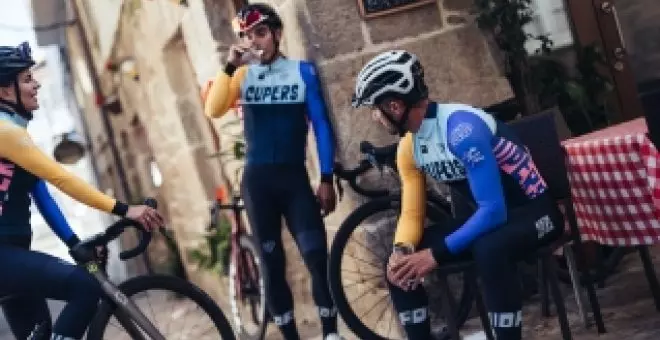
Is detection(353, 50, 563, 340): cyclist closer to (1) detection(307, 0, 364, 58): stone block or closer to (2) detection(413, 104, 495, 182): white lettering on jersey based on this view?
(2) detection(413, 104, 495, 182): white lettering on jersey

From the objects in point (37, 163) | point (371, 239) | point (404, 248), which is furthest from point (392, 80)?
point (371, 239)

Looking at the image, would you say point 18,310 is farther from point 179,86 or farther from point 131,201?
point 131,201

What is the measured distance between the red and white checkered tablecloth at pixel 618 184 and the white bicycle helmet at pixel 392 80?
0.92 m

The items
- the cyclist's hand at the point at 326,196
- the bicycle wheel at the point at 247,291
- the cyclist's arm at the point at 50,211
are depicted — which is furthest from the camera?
the bicycle wheel at the point at 247,291

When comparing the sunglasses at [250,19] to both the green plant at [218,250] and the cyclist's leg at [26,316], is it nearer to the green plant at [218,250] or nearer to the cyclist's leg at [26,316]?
the cyclist's leg at [26,316]

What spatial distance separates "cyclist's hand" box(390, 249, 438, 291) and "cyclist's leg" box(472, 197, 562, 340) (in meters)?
0.17

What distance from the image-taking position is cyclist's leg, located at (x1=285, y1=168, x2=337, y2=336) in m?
4.50

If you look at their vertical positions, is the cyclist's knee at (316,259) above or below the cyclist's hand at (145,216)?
below

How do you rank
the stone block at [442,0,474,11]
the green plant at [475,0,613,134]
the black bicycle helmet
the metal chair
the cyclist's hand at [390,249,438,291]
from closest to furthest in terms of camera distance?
the cyclist's hand at [390,249,438,291] < the metal chair < the black bicycle helmet < the stone block at [442,0,474,11] < the green plant at [475,0,613,134]

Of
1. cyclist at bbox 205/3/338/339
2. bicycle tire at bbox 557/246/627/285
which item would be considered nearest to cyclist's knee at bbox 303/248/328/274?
cyclist at bbox 205/3/338/339

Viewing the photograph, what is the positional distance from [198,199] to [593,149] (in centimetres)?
539

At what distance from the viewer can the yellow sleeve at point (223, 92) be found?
177 inches

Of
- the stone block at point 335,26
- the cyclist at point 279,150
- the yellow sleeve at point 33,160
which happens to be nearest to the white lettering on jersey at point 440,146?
the cyclist at point 279,150

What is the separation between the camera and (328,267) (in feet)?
14.8
